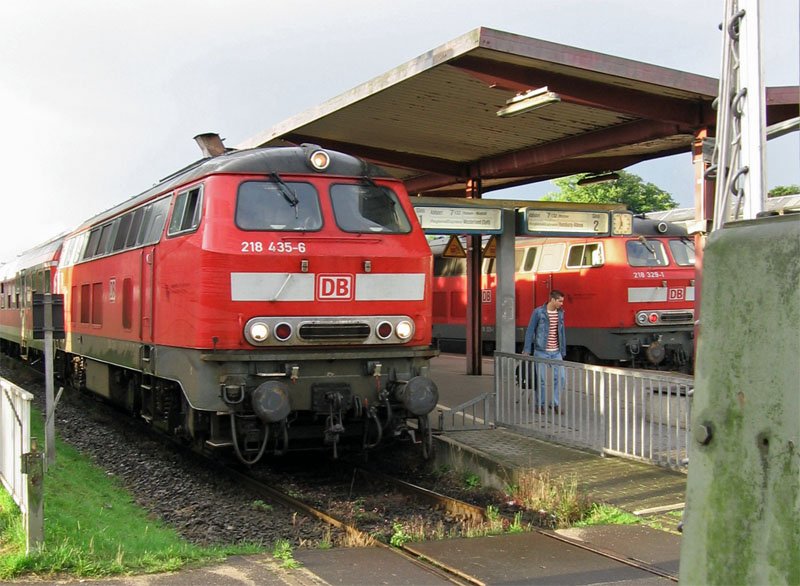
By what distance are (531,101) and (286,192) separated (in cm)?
304

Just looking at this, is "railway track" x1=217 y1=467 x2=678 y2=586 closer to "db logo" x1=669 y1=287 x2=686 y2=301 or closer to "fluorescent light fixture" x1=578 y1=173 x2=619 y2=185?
"fluorescent light fixture" x1=578 y1=173 x2=619 y2=185

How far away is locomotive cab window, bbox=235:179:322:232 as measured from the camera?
873 centimetres

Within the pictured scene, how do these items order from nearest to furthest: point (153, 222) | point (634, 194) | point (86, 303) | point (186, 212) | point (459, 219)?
point (186, 212) → point (153, 222) → point (459, 219) → point (86, 303) → point (634, 194)

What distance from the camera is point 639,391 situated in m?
8.98

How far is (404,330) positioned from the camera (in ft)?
29.7

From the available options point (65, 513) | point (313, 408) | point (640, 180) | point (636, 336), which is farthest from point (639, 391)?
point (640, 180)

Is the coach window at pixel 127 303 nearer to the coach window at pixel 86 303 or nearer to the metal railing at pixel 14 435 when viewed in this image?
the coach window at pixel 86 303

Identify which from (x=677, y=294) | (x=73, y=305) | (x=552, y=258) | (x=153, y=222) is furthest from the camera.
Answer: (x=552, y=258)

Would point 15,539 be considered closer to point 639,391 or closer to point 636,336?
point 639,391

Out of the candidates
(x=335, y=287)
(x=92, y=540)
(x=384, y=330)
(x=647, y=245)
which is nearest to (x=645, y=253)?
(x=647, y=245)

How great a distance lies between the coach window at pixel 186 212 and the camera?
889cm

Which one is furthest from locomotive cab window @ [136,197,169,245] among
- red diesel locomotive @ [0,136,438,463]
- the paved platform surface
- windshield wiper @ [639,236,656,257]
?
windshield wiper @ [639,236,656,257]

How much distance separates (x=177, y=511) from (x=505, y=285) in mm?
7059

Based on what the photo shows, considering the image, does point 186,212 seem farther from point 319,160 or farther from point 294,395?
point 294,395
